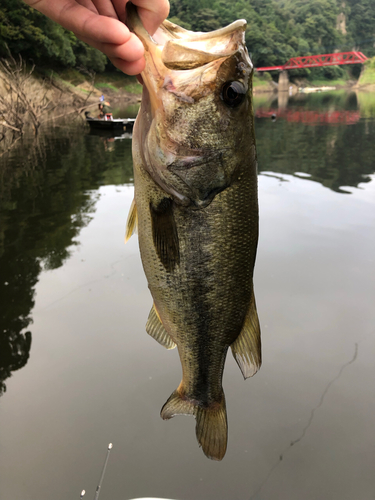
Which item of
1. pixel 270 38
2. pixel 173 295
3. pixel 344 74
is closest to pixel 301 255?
pixel 173 295

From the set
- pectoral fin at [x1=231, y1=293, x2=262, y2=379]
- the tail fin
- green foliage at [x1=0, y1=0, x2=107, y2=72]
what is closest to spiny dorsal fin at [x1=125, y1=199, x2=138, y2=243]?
pectoral fin at [x1=231, y1=293, x2=262, y2=379]

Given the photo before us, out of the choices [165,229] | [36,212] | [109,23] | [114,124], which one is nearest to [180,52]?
[109,23]

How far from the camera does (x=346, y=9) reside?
151 meters

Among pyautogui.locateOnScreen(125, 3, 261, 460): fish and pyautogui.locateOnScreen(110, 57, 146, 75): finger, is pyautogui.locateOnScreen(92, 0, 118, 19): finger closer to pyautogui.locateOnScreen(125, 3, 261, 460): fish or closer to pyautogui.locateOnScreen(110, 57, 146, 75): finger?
pyautogui.locateOnScreen(125, 3, 261, 460): fish

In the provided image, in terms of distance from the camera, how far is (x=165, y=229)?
6.23 feet

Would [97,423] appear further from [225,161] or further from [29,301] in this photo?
[225,161]

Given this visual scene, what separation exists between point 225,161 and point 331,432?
166 inches

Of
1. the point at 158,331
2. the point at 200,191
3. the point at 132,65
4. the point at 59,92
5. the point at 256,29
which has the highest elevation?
the point at 256,29

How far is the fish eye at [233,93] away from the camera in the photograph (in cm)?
177

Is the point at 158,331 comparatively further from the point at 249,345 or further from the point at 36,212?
the point at 36,212

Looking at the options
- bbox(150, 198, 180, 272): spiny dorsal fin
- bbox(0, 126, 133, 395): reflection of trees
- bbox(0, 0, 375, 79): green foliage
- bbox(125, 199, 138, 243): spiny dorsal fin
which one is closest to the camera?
bbox(150, 198, 180, 272): spiny dorsal fin

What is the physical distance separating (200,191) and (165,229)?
10.2 inches

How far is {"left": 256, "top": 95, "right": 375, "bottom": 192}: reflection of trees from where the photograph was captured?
1591 cm

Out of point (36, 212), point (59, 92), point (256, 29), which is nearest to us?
point (36, 212)
